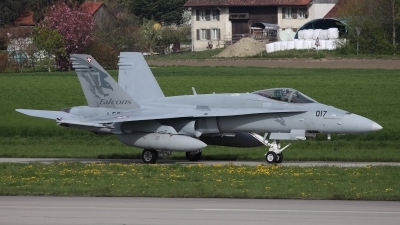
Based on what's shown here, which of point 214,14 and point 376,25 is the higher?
point 214,14

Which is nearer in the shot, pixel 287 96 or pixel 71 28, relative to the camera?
pixel 287 96

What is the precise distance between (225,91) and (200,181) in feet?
82.7

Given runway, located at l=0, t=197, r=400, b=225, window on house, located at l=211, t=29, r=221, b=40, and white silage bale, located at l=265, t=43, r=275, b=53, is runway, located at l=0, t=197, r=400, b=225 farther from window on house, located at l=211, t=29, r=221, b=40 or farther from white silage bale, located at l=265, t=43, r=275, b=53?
window on house, located at l=211, t=29, r=221, b=40

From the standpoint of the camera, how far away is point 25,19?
94250mm

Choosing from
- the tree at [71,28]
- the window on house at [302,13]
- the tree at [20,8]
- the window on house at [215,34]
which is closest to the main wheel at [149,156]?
the tree at [71,28]

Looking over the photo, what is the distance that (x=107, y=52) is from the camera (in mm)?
68562

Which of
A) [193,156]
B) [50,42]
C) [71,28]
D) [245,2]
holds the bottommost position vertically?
[193,156]

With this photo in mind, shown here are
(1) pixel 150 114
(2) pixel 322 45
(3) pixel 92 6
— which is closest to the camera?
(1) pixel 150 114

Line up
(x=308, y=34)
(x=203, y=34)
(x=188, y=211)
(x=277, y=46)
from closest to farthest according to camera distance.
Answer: (x=188, y=211) < (x=277, y=46) < (x=308, y=34) < (x=203, y=34)

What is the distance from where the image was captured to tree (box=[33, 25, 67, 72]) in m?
68.2

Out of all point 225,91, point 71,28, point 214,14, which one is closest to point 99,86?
point 225,91

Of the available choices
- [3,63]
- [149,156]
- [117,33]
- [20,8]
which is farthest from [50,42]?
[149,156]

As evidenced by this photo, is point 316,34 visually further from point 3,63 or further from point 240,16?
point 3,63

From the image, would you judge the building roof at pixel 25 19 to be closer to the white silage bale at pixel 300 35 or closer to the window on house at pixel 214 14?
the window on house at pixel 214 14
